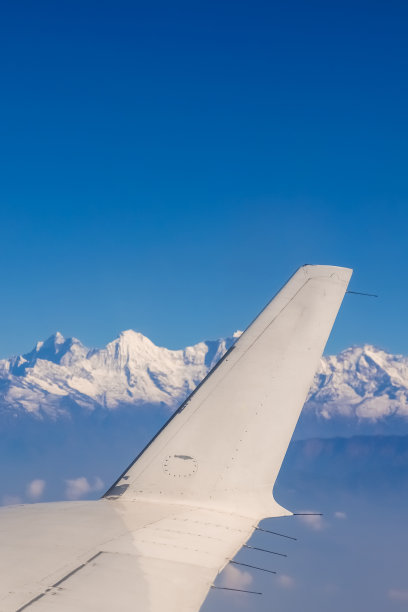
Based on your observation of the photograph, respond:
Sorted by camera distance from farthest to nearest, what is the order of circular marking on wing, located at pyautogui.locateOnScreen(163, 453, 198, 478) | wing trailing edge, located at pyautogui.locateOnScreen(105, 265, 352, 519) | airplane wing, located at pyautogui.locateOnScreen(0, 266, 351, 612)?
1. circular marking on wing, located at pyautogui.locateOnScreen(163, 453, 198, 478)
2. wing trailing edge, located at pyautogui.locateOnScreen(105, 265, 352, 519)
3. airplane wing, located at pyautogui.locateOnScreen(0, 266, 351, 612)

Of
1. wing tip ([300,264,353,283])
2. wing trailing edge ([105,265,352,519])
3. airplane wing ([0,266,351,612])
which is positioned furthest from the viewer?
wing tip ([300,264,353,283])

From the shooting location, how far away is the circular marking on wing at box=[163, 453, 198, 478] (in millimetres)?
13039

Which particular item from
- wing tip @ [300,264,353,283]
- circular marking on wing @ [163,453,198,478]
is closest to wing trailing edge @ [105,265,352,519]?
circular marking on wing @ [163,453,198,478]

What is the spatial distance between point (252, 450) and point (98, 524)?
3.59 m

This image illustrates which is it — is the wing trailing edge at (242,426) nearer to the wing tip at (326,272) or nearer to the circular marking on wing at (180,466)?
the circular marking on wing at (180,466)

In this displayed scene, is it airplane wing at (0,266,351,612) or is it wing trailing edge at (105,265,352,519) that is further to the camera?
wing trailing edge at (105,265,352,519)

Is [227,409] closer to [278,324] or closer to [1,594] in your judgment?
[278,324]

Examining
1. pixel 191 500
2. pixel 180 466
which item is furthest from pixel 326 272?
pixel 191 500

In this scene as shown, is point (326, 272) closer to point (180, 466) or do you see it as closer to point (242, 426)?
point (242, 426)

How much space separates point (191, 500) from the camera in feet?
41.9

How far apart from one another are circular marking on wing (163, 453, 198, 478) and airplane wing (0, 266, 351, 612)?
20mm

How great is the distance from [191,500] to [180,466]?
729 millimetres

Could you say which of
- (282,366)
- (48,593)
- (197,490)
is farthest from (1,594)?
(282,366)

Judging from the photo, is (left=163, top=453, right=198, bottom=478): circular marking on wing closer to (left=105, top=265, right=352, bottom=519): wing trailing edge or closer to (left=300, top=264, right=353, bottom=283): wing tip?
(left=105, top=265, right=352, bottom=519): wing trailing edge
